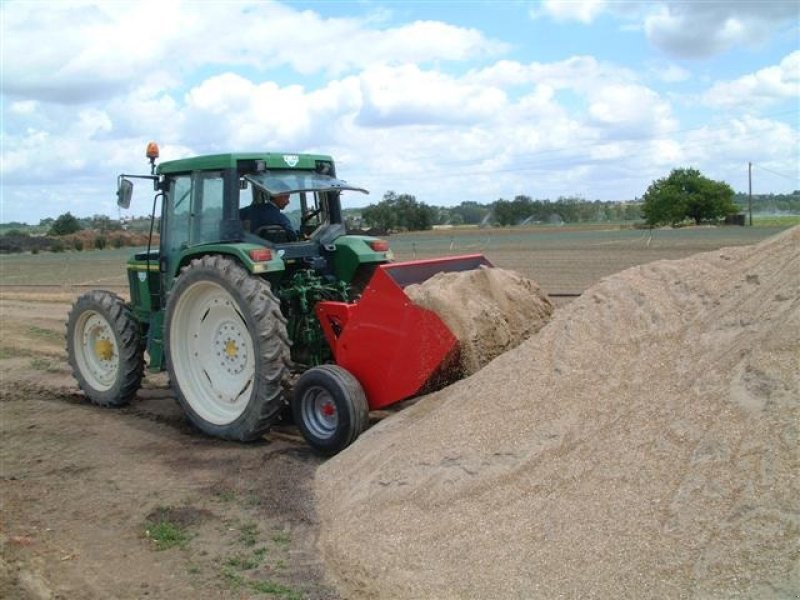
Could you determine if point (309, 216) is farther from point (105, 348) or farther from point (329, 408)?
point (105, 348)

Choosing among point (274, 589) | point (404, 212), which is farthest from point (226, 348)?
point (404, 212)

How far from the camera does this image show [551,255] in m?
26.9

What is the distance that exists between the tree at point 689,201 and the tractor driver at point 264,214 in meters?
47.0

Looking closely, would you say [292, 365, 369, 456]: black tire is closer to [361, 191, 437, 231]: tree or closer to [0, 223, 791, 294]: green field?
[0, 223, 791, 294]: green field

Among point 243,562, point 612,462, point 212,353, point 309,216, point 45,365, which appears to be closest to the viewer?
point 612,462

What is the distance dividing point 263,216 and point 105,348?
8.22 ft

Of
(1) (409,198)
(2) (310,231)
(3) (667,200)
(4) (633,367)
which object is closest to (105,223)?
(1) (409,198)

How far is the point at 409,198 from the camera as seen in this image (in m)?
54.6

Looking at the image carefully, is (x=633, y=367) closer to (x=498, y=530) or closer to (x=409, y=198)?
(x=498, y=530)

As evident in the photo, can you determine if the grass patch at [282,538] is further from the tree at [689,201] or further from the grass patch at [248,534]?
the tree at [689,201]

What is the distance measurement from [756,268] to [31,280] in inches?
1122

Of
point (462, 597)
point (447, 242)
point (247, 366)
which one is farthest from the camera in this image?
point (447, 242)

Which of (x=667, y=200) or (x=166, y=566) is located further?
(x=667, y=200)

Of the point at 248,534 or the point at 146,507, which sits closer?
the point at 248,534
